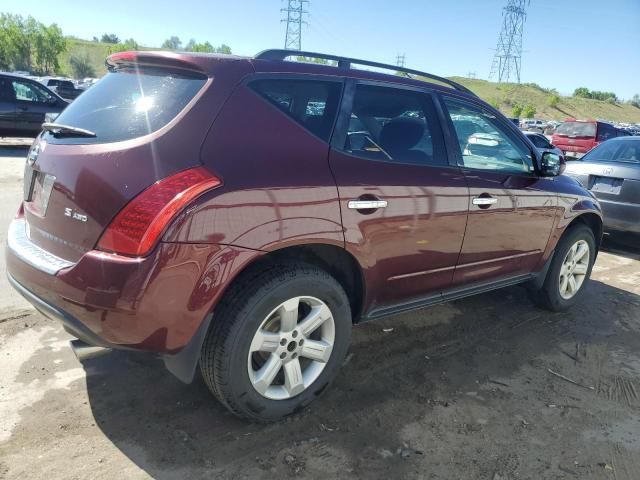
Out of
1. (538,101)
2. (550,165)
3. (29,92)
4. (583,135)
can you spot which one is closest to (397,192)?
(550,165)

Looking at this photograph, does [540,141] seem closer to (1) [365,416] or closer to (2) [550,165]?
(2) [550,165]

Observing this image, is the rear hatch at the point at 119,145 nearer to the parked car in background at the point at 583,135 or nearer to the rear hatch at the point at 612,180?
the rear hatch at the point at 612,180

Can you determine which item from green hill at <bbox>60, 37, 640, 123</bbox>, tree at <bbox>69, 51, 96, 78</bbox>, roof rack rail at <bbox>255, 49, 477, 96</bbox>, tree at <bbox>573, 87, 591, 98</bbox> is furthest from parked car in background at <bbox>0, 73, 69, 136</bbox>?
tree at <bbox>573, 87, 591, 98</bbox>

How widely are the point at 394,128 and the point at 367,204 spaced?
68 centimetres

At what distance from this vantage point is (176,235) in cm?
216

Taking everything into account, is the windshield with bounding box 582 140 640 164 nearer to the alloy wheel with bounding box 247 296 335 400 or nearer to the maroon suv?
the maroon suv

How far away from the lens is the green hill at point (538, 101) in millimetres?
82438

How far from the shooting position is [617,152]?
7445 millimetres

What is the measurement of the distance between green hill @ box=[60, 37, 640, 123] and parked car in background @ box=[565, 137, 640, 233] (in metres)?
75.3

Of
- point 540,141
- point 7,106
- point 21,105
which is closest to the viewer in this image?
point 7,106

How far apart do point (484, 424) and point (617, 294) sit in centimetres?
325

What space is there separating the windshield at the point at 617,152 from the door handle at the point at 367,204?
5.83 m

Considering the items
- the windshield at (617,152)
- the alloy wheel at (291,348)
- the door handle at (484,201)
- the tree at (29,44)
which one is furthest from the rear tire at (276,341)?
the tree at (29,44)

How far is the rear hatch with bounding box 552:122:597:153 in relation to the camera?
17.2 m
